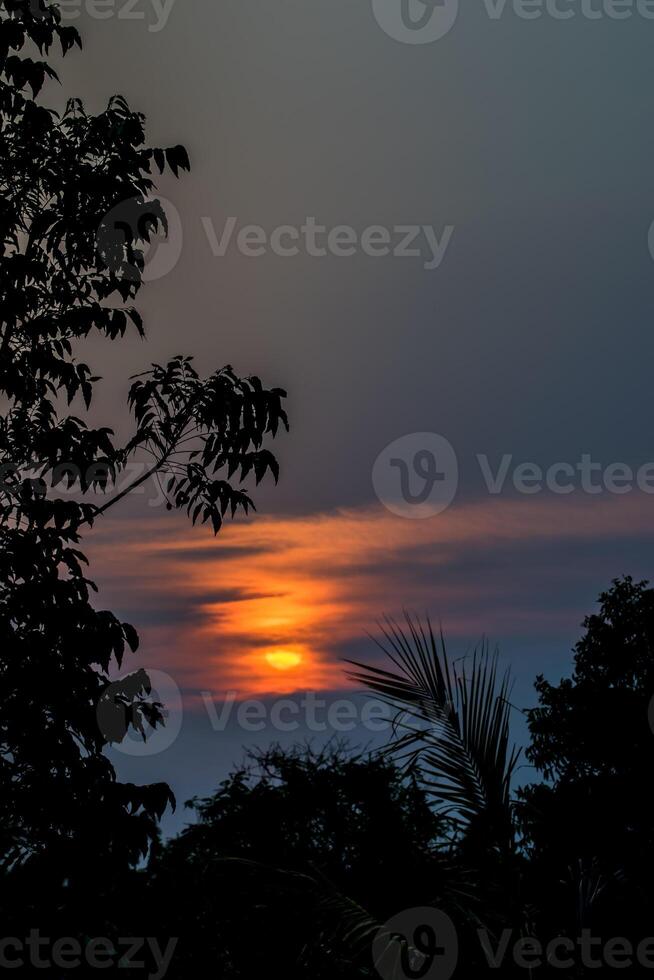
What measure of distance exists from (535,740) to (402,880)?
15.8 m

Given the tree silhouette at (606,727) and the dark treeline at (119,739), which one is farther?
the tree silhouette at (606,727)

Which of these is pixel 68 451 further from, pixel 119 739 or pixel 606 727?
pixel 606 727

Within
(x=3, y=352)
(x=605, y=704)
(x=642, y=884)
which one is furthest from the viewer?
(x=605, y=704)

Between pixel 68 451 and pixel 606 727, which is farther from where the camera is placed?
pixel 606 727

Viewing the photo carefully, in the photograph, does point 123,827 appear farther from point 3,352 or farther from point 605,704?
point 605,704

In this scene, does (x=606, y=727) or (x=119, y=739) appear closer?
(x=119, y=739)

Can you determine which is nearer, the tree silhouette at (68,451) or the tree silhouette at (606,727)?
A: the tree silhouette at (68,451)

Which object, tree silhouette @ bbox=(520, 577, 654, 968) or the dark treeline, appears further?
tree silhouette @ bbox=(520, 577, 654, 968)

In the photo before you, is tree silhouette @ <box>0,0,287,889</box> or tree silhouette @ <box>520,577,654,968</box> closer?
tree silhouette @ <box>0,0,287,889</box>

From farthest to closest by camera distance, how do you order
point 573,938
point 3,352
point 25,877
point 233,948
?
point 233,948, point 3,352, point 25,877, point 573,938

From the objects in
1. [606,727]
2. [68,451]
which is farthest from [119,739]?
[606,727]

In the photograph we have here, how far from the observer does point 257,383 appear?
9.49 metres

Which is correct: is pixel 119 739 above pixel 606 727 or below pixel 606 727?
below

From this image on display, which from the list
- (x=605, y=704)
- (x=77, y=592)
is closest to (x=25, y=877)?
(x=77, y=592)
